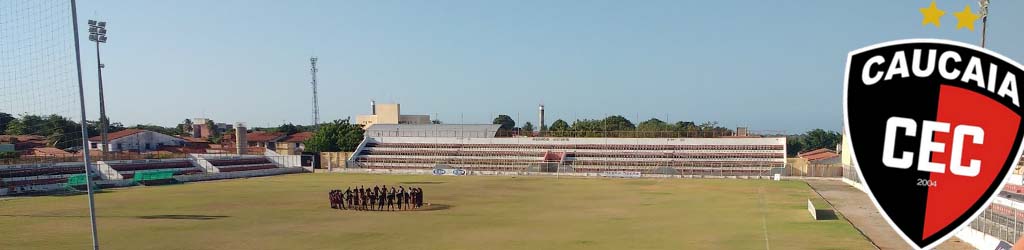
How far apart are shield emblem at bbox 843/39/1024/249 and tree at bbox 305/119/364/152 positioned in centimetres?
9724

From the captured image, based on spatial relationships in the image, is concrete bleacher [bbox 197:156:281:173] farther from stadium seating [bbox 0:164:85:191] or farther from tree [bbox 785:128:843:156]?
tree [bbox 785:128:843:156]

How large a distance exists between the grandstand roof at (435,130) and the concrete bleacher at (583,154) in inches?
235

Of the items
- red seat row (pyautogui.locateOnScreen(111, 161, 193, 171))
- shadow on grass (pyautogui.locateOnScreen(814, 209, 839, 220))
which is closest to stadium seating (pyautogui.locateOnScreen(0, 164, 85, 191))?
red seat row (pyautogui.locateOnScreen(111, 161, 193, 171))

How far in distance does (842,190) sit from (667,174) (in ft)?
74.3

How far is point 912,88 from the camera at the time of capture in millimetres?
4895

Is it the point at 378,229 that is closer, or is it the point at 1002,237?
the point at 1002,237

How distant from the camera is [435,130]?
103750 mm

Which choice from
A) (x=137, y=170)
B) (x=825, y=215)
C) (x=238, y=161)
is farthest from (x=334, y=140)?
(x=825, y=215)

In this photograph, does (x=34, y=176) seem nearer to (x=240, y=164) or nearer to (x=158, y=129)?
(x=240, y=164)

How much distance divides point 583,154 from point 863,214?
163 feet

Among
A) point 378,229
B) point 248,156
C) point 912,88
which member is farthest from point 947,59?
point 248,156

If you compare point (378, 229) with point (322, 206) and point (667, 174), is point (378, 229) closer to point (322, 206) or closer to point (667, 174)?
point (322, 206)

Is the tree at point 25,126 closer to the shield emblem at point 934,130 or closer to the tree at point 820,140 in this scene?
the shield emblem at point 934,130

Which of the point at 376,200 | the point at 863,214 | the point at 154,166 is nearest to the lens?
the point at 863,214
